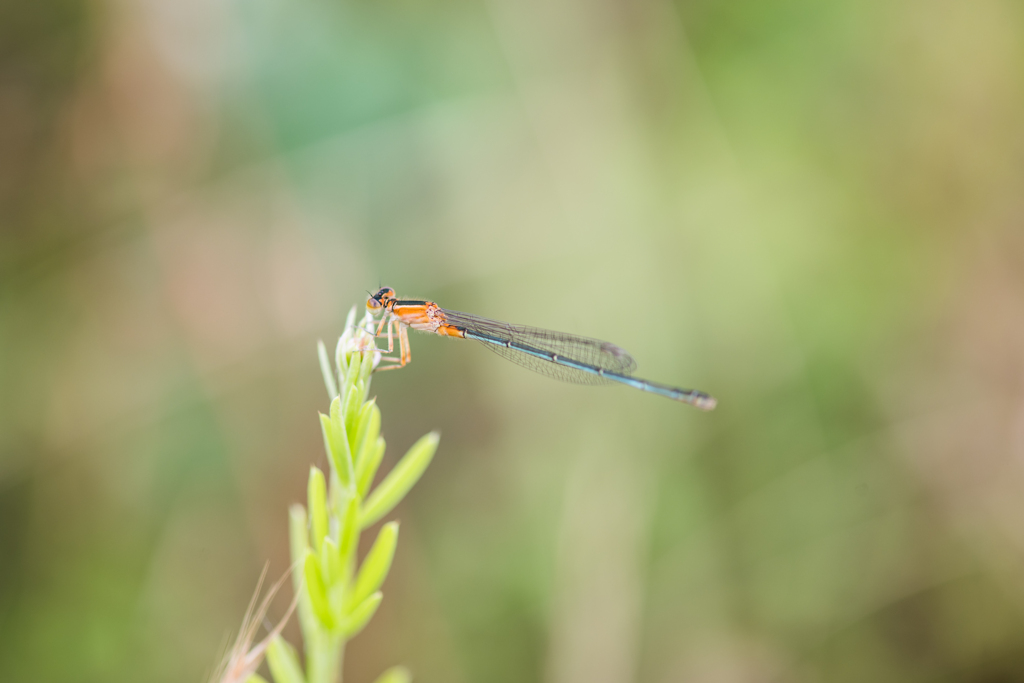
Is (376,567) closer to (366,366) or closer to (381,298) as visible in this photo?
(366,366)

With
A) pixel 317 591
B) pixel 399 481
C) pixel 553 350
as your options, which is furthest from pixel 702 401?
pixel 317 591

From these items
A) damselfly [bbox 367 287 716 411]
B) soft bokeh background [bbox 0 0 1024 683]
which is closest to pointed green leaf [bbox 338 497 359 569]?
damselfly [bbox 367 287 716 411]

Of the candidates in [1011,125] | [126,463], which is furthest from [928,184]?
[126,463]

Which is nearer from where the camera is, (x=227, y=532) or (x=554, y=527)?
(x=227, y=532)

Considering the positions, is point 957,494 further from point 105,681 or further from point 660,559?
point 105,681

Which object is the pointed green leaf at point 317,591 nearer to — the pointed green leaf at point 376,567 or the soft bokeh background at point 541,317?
the pointed green leaf at point 376,567

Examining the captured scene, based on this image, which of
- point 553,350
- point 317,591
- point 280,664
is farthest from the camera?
point 553,350

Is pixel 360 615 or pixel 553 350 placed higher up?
pixel 553 350
